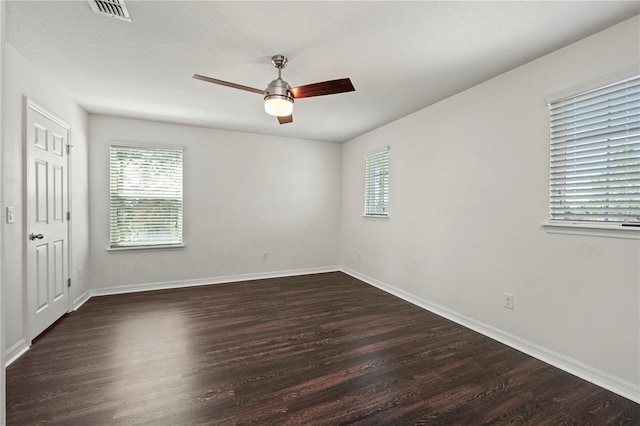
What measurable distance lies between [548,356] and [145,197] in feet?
16.5

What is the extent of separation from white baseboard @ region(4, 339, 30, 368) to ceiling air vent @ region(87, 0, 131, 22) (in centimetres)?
262

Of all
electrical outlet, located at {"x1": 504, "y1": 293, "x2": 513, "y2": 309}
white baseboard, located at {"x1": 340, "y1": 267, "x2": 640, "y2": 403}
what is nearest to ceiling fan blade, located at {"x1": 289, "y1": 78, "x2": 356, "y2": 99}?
electrical outlet, located at {"x1": 504, "y1": 293, "x2": 513, "y2": 309}

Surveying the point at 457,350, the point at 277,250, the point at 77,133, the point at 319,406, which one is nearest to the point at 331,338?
the point at 319,406

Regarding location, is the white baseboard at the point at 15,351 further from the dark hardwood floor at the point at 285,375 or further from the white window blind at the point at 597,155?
the white window blind at the point at 597,155

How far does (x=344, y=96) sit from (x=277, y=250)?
9.59ft

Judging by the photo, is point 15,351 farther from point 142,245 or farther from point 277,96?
point 277,96

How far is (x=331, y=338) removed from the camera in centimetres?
271

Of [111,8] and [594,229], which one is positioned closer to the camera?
[111,8]

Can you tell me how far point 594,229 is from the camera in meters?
2.06

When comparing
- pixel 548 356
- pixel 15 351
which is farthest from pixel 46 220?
pixel 548 356

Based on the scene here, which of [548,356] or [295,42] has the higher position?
[295,42]

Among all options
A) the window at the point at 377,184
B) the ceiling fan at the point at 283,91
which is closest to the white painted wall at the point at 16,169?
the ceiling fan at the point at 283,91

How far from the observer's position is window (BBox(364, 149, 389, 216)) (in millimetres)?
4363

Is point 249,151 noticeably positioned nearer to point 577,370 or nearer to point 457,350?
point 457,350
